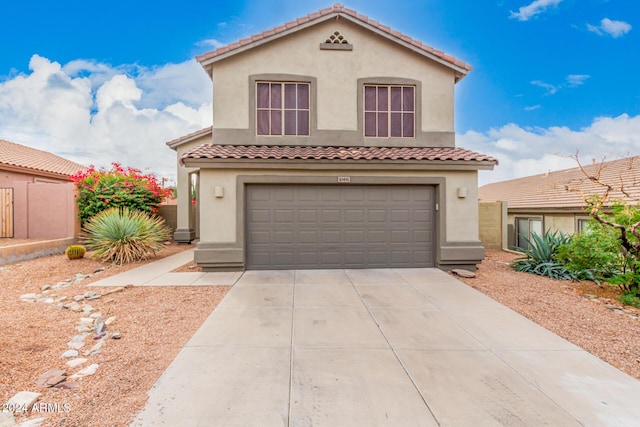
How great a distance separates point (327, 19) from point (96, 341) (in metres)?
10.1

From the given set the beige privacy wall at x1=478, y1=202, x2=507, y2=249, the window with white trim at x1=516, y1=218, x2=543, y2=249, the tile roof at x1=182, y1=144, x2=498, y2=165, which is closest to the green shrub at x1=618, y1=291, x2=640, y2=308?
the tile roof at x1=182, y1=144, x2=498, y2=165

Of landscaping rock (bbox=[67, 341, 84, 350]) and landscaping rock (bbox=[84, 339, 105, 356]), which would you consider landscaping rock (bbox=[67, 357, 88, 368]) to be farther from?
landscaping rock (bbox=[67, 341, 84, 350])

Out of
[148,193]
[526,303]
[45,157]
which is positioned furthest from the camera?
[45,157]

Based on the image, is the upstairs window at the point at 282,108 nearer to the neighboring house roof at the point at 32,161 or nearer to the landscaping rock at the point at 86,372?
the landscaping rock at the point at 86,372

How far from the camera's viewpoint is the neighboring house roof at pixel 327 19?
29.2ft

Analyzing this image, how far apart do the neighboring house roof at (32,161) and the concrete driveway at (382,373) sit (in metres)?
16.2

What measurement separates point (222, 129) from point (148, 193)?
5.59 meters

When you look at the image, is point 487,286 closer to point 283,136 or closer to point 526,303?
point 526,303

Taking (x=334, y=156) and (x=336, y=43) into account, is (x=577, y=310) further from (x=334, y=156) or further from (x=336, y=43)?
(x=336, y=43)

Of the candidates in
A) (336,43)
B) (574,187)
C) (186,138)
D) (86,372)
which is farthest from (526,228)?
(86,372)

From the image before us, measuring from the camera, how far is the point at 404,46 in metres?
9.35

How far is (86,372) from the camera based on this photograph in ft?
10.9

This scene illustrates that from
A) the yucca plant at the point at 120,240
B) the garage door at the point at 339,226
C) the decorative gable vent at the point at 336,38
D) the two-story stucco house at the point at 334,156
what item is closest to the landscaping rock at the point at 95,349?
the two-story stucco house at the point at 334,156

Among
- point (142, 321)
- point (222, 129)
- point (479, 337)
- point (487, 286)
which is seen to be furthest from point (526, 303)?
point (222, 129)
